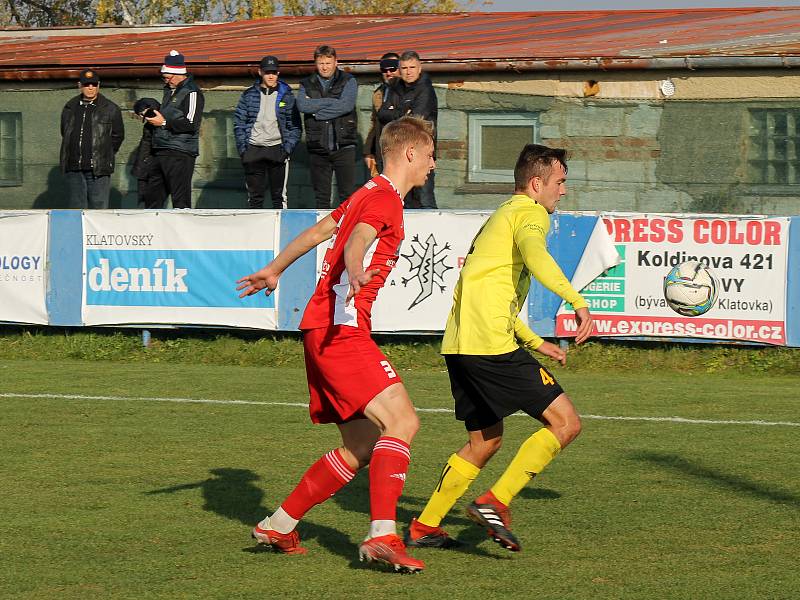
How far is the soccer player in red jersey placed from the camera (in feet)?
19.9

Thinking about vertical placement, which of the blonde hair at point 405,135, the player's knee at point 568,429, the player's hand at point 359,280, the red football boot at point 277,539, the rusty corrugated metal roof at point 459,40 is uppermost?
the rusty corrugated metal roof at point 459,40

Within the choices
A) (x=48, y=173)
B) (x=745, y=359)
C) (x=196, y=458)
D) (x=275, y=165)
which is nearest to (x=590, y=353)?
(x=745, y=359)

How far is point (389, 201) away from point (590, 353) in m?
8.42

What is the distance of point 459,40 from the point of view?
20406mm

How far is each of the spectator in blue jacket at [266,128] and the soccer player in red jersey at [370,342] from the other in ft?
33.4

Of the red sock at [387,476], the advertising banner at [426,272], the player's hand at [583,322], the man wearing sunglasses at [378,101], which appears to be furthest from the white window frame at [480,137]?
the red sock at [387,476]

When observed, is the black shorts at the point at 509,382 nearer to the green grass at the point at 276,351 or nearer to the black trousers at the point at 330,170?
the green grass at the point at 276,351

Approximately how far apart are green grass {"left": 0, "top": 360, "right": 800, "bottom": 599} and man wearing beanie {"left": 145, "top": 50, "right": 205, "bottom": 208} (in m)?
4.15

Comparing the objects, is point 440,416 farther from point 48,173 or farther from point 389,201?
point 48,173

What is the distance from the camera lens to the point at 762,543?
22.2 ft

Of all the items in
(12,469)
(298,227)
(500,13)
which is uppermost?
(500,13)

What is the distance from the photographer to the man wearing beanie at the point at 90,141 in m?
16.7

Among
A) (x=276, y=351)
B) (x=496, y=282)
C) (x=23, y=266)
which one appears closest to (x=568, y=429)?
(x=496, y=282)

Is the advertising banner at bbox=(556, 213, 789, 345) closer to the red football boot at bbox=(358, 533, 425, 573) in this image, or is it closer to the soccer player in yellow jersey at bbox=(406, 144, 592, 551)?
the soccer player in yellow jersey at bbox=(406, 144, 592, 551)
